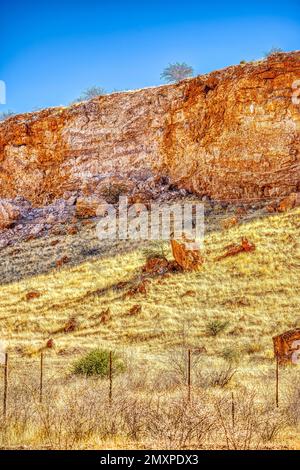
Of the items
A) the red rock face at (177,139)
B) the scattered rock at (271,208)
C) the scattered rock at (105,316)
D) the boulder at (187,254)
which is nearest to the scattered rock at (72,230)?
the red rock face at (177,139)

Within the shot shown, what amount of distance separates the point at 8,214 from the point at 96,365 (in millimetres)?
29289

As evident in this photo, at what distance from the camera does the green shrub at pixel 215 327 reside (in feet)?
63.1

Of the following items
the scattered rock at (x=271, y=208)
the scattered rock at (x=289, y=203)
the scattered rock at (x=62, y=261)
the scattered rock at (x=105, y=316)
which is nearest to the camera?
the scattered rock at (x=105, y=316)

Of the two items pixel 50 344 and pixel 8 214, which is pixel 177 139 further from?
pixel 50 344

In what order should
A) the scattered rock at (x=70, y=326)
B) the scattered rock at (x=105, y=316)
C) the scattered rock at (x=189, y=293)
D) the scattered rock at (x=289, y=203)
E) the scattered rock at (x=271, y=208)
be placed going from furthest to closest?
1. the scattered rock at (x=271, y=208)
2. the scattered rock at (x=289, y=203)
3. the scattered rock at (x=189, y=293)
4. the scattered rock at (x=105, y=316)
5. the scattered rock at (x=70, y=326)

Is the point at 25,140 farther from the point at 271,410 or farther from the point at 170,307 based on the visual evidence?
the point at 271,410

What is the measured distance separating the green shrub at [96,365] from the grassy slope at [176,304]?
2.51 m

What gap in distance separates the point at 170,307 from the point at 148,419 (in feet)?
46.4

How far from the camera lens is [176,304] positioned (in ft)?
73.4

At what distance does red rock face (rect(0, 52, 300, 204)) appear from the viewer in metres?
37.9

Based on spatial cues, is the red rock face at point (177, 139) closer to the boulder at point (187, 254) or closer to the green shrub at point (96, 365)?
the boulder at point (187, 254)

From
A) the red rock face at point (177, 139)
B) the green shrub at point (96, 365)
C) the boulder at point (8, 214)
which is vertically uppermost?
the red rock face at point (177, 139)
